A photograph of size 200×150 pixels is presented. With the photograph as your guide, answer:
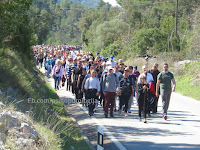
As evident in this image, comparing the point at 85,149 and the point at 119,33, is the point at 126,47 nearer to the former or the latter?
the point at 119,33

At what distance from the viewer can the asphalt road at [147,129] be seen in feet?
28.0

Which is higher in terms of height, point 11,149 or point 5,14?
point 5,14

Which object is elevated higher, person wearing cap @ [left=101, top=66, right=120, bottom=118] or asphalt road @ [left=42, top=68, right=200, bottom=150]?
person wearing cap @ [left=101, top=66, right=120, bottom=118]

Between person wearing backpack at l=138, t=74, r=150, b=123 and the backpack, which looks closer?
person wearing backpack at l=138, t=74, r=150, b=123

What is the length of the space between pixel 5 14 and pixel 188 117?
8.48m

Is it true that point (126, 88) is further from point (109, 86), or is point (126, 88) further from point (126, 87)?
point (109, 86)

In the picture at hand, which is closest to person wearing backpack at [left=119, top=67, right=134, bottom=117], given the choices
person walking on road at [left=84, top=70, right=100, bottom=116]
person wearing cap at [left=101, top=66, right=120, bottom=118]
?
person wearing cap at [left=101, top=66, right=120, bottom=118]

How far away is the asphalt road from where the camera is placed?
28.0ft

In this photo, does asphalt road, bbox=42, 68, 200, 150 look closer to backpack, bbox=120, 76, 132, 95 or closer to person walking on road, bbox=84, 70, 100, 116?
person walking on road, bbox=84, 70, 100, 116

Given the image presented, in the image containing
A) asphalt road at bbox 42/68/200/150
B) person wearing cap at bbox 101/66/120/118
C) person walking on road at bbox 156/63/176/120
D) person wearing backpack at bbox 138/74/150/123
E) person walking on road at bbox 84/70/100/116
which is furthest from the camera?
person walking on road at bbox 84/70/100/116

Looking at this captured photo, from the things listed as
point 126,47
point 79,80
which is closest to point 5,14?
point 79,80

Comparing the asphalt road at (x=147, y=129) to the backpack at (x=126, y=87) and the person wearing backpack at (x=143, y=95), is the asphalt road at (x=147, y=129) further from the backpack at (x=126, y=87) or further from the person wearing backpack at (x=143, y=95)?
the backpack at (x=126, y=87)

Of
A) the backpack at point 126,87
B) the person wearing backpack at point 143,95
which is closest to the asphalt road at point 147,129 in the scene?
the person wearing backpack at point 143,95

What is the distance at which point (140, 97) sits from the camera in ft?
36.8
